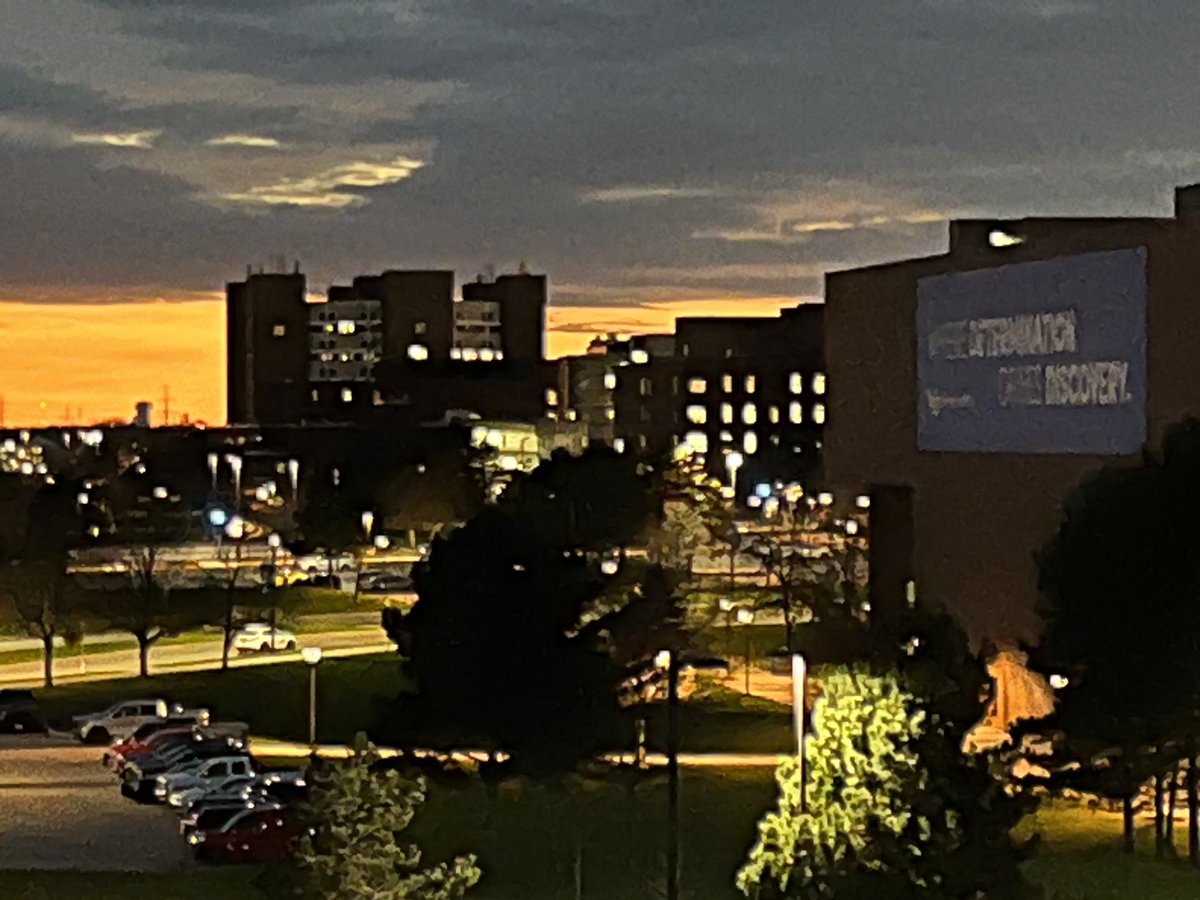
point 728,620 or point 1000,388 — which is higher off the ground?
point 1000,388

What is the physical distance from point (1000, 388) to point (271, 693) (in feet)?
50.8

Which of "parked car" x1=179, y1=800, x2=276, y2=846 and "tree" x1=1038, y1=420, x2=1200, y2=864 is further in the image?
"parked car" x1=179, y1=800, x2=276, y2=846

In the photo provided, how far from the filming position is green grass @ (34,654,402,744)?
37.7m

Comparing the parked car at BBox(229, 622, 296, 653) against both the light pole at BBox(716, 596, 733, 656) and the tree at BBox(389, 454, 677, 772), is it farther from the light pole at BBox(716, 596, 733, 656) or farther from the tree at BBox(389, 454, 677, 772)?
the tree at BBox(389, 454, 677, 772)

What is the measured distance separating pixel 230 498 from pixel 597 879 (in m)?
96.4

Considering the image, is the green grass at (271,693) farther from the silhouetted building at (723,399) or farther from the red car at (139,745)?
the silhouetted building at (723,399)

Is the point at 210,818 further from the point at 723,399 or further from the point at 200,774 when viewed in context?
the point at 723,399

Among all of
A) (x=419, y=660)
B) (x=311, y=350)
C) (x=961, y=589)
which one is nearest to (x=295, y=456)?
(x=311, y=350)

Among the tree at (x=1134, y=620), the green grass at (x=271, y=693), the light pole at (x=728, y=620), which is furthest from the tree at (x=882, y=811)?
the light pole at (x=728, y=620)

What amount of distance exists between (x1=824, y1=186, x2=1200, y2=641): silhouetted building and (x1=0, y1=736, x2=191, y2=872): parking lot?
13903mm

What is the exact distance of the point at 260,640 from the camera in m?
50.2

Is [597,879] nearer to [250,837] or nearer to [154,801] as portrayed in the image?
[250,837]

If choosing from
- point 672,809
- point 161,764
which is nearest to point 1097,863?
point 672,809

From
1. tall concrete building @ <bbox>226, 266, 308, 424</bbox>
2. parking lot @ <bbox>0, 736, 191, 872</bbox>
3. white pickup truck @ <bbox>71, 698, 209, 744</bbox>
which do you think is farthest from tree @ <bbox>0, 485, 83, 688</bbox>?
tall concrete building @ <bbox>226, 266, 308, 424</bbox>
